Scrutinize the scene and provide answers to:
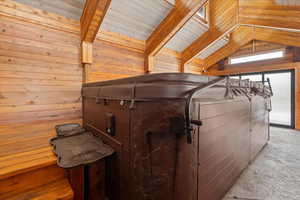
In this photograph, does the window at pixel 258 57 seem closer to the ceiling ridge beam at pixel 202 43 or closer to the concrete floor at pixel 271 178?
the ceiling ridge beam at pixel 202 43

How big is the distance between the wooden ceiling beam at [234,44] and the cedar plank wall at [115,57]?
2956mm

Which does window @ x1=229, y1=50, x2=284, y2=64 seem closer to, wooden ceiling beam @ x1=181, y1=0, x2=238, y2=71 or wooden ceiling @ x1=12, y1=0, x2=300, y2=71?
wooden ceiling @ x1=12, y1=0, x2=300, y2=71

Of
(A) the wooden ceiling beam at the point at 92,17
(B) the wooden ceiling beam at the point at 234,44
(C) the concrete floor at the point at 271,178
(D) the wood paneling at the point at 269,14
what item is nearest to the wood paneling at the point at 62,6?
(A) the wooden ceiling beam at the point at 92,17

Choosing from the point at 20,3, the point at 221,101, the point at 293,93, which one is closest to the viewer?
the point at 221,101

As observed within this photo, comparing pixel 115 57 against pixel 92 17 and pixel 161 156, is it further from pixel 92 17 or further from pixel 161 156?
pixel 161 156

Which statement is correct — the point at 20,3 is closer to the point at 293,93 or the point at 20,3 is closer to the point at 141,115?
the point at 141,115

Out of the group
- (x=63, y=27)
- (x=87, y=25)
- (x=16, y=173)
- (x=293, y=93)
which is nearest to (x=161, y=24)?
(x=87, y=25)

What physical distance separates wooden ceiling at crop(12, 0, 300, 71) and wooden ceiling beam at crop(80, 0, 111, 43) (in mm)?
47

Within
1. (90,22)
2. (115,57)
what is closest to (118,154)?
(90,22)

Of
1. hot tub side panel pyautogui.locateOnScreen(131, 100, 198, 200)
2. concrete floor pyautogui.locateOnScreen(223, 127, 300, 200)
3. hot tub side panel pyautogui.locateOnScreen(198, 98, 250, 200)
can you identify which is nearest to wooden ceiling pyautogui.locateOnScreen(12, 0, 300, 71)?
hot tub side panel pyautogui.locateOnScreen(131, 100, 198, 200)

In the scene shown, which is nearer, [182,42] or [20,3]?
[20,3]

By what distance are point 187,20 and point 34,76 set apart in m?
3.11

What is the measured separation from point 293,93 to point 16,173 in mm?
6530

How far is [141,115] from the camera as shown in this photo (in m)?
1.04
